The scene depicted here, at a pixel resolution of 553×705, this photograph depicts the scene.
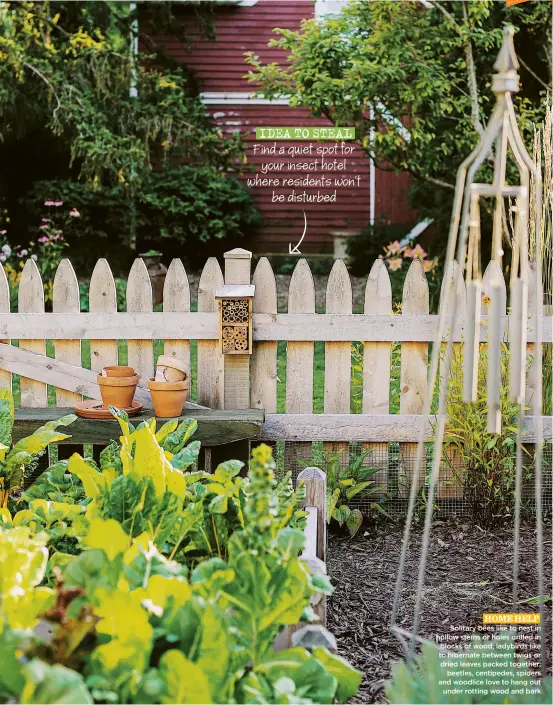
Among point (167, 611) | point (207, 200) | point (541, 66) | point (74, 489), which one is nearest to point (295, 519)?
point (74, 489)

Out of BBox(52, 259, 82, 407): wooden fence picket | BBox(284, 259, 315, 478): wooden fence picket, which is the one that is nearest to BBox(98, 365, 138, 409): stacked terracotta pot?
BBox(52, 259, 82, 407): wooden fence picket

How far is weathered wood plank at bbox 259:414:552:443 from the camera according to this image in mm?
4207

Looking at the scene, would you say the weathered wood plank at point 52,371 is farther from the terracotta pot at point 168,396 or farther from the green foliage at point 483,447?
the green foliage at point 483,447

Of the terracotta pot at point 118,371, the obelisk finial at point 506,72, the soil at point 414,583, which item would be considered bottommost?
the soil at point 414,583

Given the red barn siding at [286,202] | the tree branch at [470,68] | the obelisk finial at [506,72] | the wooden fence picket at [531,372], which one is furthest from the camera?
the red barn siding at [286,202]

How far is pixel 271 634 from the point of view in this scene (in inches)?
59.7

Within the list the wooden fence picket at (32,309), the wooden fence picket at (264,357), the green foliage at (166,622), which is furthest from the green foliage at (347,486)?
the green foliage at (166,622)

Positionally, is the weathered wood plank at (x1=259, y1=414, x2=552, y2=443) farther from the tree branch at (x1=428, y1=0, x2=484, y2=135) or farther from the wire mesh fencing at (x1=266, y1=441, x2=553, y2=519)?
the tree branch at (x1=428, y1=0, x2=484, y2=135)

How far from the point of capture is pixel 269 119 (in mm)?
10555

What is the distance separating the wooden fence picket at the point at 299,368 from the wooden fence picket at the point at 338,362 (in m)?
0.08

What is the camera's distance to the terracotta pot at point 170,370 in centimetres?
383

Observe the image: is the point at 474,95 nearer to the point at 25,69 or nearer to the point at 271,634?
the point at 25,69

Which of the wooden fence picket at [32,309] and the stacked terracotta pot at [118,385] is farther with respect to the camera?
the wooden fence picket at [32,309]

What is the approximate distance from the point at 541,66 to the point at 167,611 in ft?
25.1
